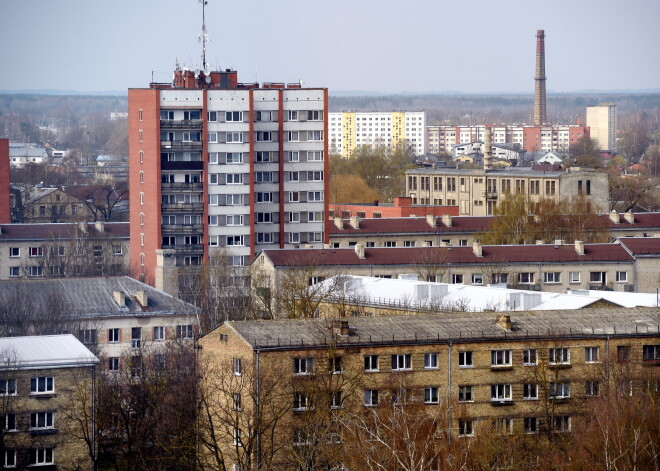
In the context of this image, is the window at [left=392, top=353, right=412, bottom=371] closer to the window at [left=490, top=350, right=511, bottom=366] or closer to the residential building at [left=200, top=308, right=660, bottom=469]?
the residential building at [left=200, top=308, right=660, bottom=469]

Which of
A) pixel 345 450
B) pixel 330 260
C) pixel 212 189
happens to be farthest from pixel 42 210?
pixel 345 450

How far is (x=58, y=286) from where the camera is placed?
62688mm

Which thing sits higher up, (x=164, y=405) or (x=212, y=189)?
(x=212, y=189)

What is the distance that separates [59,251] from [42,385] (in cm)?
3770

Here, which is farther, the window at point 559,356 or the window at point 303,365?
the window at point 559,356

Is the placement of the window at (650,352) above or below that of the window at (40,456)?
above

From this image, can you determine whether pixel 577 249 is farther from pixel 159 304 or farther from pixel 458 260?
pixel 159 304

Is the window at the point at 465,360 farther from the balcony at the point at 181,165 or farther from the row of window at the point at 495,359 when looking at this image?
the balcony at the point at 181,165

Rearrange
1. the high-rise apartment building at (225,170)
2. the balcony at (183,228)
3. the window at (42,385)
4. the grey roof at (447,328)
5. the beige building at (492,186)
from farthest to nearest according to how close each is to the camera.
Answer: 1. the beige building at (492,186)
2. the balcony at (183,228)
3. the high-rise apartment building at (225,170)
4. the window at (42,385)
5. the grey roof at (447,328)

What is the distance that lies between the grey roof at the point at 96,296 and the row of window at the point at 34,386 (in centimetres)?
1342

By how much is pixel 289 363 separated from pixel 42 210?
70.2 metres

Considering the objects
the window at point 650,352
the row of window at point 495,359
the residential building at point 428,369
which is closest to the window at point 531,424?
the residential building at point 428,369

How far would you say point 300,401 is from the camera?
41.9 meters

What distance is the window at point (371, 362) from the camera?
4319 centimetres
